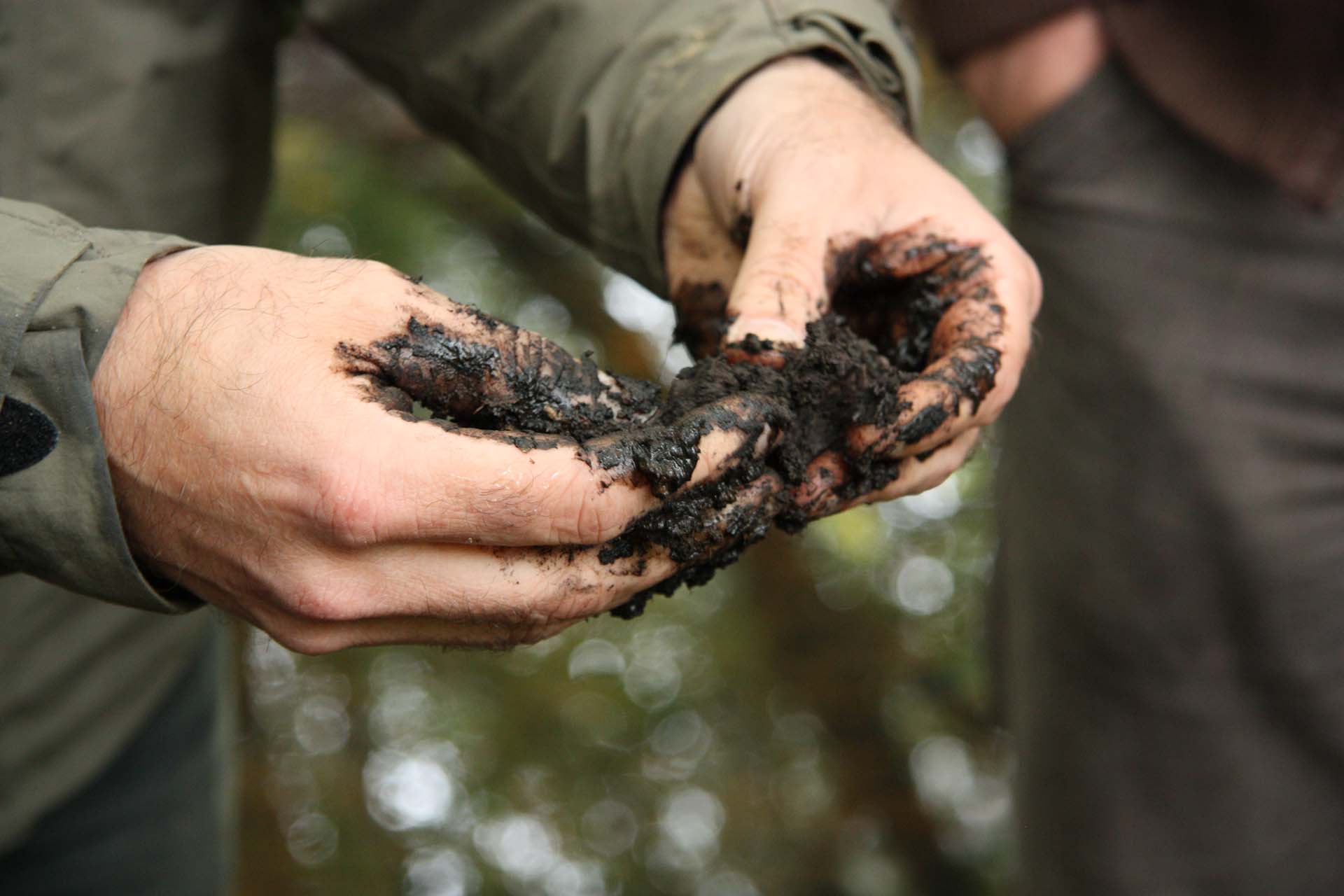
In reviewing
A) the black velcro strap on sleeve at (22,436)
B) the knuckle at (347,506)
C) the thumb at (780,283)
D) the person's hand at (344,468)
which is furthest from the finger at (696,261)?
the black velcro strap on sleeve at (22,436)

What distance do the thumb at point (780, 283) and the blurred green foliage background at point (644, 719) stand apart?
74.6 inches

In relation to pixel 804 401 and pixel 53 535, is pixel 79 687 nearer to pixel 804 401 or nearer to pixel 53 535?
pixel 53 535

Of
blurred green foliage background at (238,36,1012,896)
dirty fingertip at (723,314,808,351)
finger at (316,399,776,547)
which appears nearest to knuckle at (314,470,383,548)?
finger at (316,399,776,547)

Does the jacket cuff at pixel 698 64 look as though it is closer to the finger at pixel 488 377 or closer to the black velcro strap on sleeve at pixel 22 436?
the finger at pixel 488 377

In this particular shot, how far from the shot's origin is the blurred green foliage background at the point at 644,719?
3.31m

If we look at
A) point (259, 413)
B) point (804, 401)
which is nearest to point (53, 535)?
point (259, 413)

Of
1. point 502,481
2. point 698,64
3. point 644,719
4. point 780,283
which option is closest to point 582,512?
point 502,481

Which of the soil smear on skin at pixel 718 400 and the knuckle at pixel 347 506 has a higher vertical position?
the knuckle at pixel 347 506

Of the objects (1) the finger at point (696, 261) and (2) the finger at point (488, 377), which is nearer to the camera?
(2) the finger at point (488, 377)

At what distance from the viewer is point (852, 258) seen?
1.35 metres

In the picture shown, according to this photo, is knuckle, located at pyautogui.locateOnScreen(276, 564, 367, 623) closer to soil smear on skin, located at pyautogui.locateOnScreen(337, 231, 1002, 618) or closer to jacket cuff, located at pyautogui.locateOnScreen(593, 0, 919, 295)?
soil smear on skin, located at pyautogui.locateOnScreen(337, 231, 1002, 618)

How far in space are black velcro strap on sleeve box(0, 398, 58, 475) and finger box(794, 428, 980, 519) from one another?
0.80 m

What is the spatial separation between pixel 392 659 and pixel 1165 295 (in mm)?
2702

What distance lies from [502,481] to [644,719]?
278 centimetres
